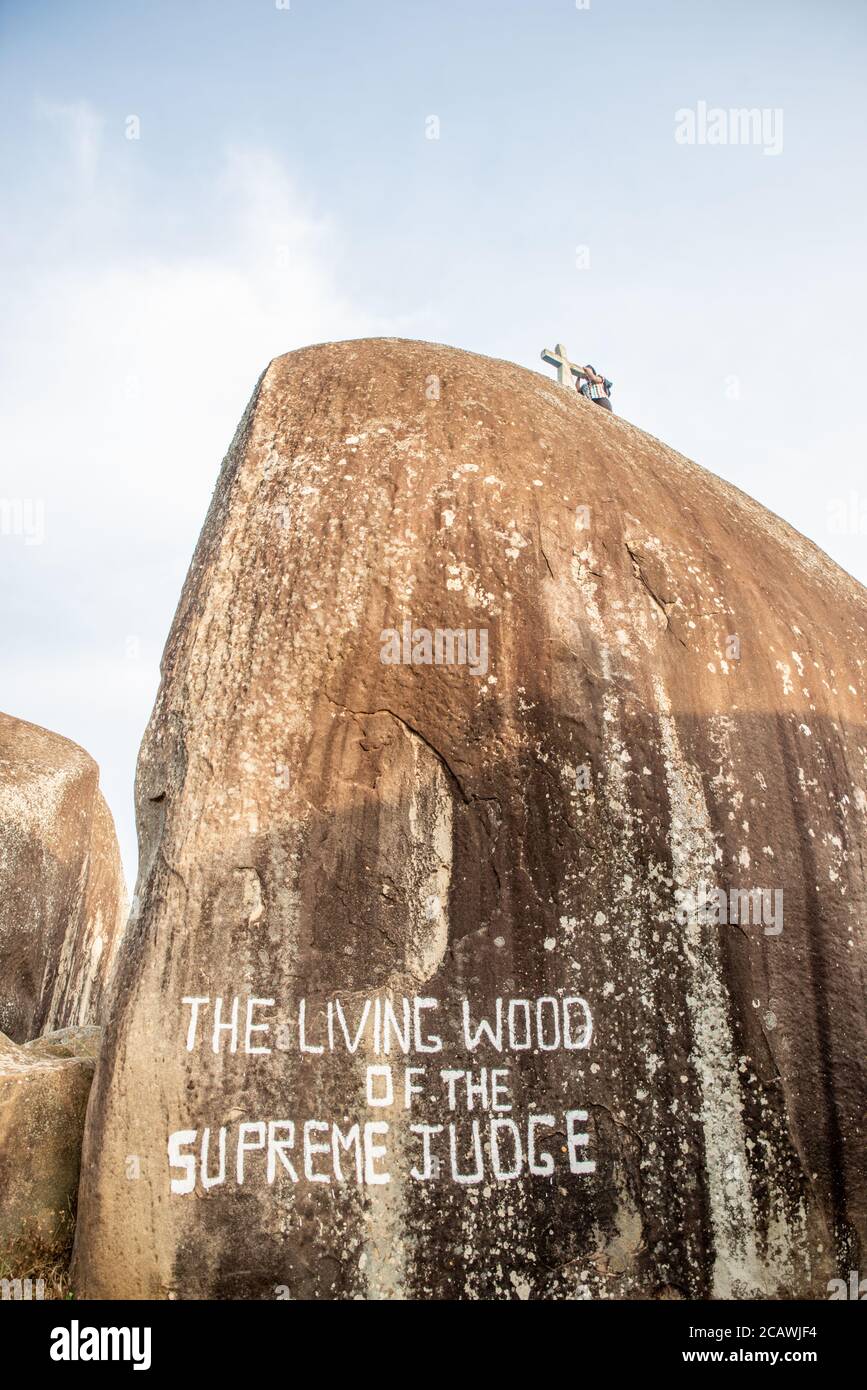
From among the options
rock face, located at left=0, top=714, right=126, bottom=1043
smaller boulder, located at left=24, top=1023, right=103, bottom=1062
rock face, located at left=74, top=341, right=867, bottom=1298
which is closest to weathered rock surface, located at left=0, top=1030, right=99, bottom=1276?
rock face, located at left=74, top=341, right=867, bottom=1298

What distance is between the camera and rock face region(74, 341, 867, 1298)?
156 inches

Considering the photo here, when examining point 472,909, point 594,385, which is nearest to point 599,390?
point 594,385

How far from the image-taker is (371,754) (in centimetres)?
449

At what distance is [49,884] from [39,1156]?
6419mm

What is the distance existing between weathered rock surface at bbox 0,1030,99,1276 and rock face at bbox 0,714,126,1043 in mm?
5583

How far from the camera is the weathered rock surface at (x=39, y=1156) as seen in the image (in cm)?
426

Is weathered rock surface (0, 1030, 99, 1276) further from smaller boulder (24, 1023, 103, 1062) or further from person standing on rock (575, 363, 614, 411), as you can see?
person standing on rock (575, 363, 614, 411)

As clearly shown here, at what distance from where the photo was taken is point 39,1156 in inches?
175

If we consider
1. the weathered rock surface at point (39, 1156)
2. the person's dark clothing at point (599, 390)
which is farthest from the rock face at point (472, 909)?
the person's dark clothing at point (599, 390)

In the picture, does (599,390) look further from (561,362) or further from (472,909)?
(472,909)

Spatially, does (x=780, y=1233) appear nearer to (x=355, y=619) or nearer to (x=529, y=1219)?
(x=529, y=1219)

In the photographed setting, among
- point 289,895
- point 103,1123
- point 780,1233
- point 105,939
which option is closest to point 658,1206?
point 780,1233

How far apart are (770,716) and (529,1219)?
94.2 inches

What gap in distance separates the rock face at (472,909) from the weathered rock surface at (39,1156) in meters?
0.47
